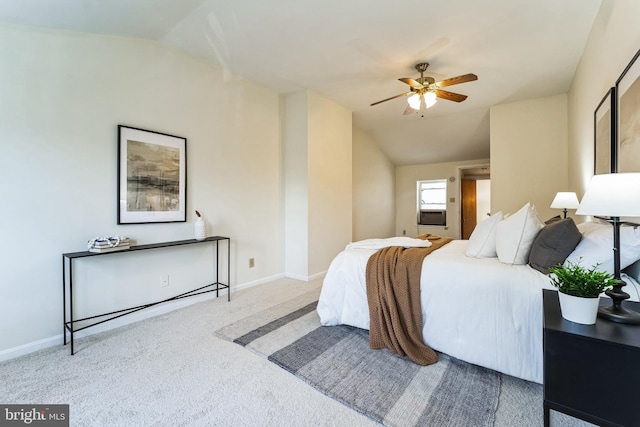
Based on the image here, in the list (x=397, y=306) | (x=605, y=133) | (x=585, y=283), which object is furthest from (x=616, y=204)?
(x=605, y=133)

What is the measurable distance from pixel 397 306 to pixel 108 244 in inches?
95.2

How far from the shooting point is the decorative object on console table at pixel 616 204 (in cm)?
106

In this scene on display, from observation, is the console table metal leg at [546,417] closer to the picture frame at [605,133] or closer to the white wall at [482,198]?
the picture frame at [605,133]

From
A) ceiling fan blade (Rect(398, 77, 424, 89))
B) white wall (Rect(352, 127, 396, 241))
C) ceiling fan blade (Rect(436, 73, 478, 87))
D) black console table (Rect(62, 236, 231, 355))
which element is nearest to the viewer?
black console table (Rect(62, 236, 231, 355))

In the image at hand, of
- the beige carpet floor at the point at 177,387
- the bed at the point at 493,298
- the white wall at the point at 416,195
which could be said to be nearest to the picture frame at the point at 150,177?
the beige carpet floor at the point at 177,387

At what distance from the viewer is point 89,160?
2.38 m

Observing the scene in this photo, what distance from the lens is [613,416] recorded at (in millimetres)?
1029

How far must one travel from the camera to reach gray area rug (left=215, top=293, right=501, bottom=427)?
4.83ft

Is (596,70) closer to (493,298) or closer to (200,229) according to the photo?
(493,298)

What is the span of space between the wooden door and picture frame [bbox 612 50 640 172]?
528 cm

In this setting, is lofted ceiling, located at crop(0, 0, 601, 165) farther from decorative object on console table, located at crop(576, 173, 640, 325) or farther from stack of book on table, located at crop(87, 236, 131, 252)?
decorative object on console table, located at crop(576, 173, 640, 325)

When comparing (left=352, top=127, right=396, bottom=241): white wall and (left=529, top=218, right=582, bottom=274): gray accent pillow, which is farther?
(left=352, top=127, right=396, bottom=241): white wall

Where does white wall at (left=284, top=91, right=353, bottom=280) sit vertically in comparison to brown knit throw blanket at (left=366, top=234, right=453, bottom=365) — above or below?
above

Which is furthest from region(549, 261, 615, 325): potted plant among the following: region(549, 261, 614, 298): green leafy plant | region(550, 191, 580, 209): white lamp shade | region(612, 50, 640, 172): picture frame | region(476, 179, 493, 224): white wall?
region(476, 179, 493, 224): white wall
